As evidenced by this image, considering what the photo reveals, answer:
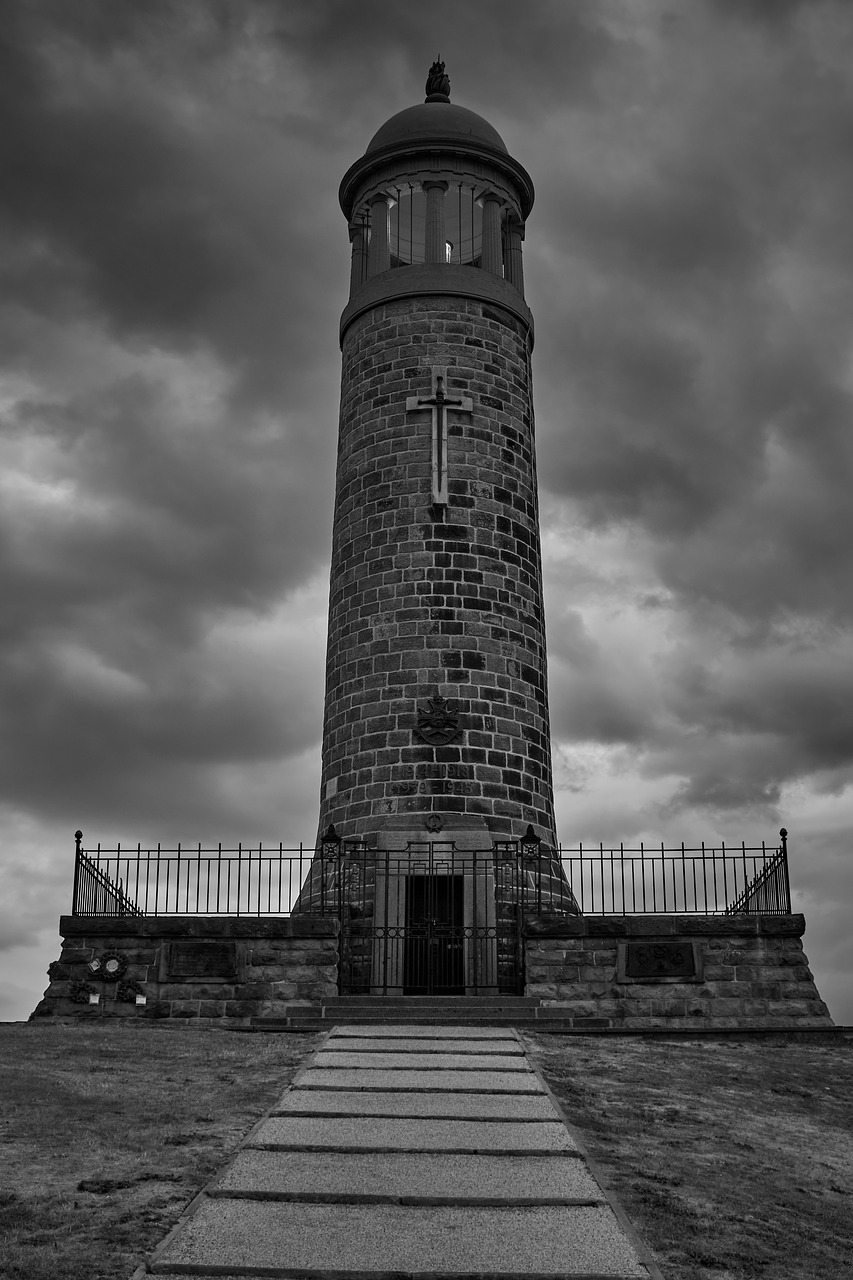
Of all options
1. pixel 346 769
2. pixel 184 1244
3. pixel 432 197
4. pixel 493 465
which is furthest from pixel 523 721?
pixel 184 1244

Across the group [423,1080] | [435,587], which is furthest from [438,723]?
[423,1080]

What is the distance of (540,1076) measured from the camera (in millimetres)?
11797

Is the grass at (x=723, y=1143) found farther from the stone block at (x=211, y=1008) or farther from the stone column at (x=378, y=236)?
the stone column at (x=378, y=236)

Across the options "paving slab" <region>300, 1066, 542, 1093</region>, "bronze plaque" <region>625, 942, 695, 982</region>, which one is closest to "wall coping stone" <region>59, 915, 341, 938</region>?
"bronze plaque" <region>625, 942, 695, 982</region>

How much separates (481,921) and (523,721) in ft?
11.1

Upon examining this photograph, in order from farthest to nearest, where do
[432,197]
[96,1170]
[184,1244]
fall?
[432,197] → [96,1170] → [184,1244]

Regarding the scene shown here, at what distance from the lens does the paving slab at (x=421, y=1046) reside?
13.0 meters

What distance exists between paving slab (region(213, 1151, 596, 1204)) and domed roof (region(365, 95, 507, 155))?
19.4 m

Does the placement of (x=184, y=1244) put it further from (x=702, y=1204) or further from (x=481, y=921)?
(x=481, y=921)

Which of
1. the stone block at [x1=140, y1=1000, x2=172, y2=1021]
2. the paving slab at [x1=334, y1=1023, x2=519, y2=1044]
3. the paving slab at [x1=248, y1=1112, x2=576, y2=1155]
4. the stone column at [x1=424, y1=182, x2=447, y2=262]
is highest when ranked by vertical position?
the stone column at [x1=424, y1=182, x2=447, y2=262]

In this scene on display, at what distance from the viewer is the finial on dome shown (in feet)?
87.9

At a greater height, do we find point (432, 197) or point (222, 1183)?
point (432, 197)

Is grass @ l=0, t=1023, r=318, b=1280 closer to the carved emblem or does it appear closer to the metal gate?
the metal gate

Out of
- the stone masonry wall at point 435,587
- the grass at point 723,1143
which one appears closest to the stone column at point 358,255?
the stone masonry wall at point 435,587
